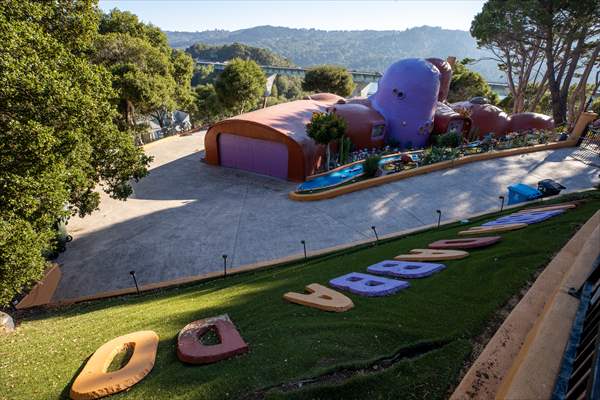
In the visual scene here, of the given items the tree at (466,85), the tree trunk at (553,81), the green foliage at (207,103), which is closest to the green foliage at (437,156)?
the tree trunk at (553,81)

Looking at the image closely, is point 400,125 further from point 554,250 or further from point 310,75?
point 310,75

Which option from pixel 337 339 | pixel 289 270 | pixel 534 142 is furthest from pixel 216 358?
pixel 534 142

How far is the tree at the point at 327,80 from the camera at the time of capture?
41.7 m

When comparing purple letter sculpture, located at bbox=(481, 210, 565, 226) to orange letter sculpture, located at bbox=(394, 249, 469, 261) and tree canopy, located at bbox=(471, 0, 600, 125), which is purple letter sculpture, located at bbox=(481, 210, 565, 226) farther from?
tree canopy, located at bbox=(471, 0, 600, 125)

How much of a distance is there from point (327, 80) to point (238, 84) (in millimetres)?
13338

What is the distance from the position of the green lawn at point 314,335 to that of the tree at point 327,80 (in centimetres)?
3629

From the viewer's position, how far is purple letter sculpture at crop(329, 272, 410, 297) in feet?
20.5

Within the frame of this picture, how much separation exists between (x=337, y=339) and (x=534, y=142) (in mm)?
23344

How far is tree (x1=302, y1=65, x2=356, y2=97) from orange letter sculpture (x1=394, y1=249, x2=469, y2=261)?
3662 cm

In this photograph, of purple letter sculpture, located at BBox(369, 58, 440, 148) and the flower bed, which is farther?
purple letter sculpture, located at BBox(369, 58, 440, 148)

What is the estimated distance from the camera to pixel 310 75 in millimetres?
41938

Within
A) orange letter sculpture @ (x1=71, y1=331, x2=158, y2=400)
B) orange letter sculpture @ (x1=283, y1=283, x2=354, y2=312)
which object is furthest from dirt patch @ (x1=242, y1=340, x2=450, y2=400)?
orange letter sculpture @ (x1=71, y1=331, x2=158, y2=400)

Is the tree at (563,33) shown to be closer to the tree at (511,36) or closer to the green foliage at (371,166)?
the tree at (511,36)

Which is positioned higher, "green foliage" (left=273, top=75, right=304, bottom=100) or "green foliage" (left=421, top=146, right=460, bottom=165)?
"green foliage" (left=273, top=75, right=304, bottom=100)
